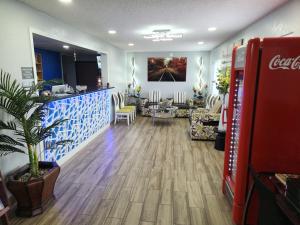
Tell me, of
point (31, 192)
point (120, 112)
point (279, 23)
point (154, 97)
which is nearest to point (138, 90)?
point (154, 97)

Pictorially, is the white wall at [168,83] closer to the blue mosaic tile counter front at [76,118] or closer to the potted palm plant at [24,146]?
the blue mosaic tile counter front at [76,118]

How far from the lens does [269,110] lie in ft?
5.86

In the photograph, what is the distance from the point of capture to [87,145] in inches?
174

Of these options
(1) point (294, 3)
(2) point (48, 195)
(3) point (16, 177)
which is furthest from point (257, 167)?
(3) point (16, 177)

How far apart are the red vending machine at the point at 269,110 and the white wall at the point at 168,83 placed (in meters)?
6.51

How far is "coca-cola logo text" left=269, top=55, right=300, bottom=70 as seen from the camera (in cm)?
168

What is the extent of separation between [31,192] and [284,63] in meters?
2.82

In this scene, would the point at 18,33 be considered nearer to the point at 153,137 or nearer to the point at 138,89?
the point at 153,137

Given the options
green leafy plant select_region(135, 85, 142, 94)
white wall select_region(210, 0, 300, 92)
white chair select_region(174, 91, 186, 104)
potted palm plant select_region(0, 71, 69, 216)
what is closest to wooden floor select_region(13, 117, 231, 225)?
potted palm plant select_region(0, 71, 69, 216)

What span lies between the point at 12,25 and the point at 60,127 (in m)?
1.70

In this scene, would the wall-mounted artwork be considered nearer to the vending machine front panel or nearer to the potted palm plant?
the potted palm plant

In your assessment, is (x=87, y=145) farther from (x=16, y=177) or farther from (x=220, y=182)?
(x=220, y=182)

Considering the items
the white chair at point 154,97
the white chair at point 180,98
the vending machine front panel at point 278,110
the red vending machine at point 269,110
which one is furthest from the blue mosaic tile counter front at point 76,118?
the white chair at point 180,98

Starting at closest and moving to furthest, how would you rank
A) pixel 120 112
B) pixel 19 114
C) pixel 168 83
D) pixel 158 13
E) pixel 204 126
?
pixel 19 114 → pixel 158 13 → pixel 204 126 → pixel 120 112 → pixel 168 83
